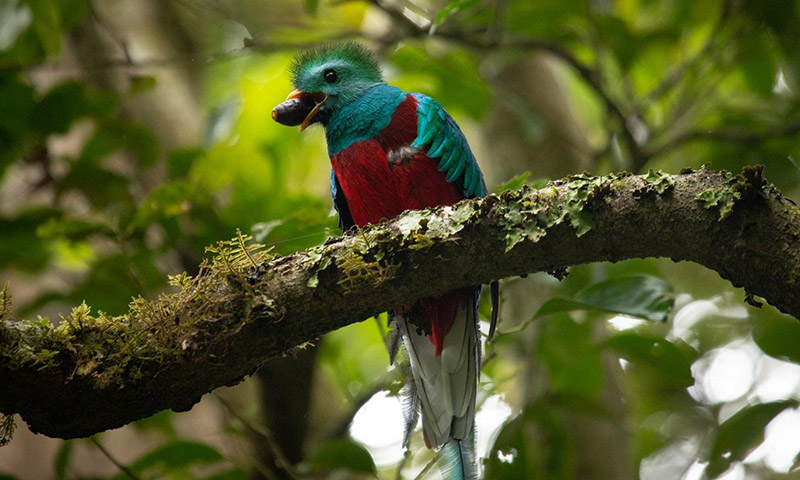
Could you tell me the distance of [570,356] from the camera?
12.2 ft

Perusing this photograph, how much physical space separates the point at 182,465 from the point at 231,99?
6.49ft

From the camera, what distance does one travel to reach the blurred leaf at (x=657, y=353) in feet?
10.9

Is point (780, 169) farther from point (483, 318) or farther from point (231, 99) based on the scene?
point (231, 99)

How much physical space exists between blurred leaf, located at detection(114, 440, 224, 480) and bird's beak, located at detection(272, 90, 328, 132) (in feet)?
5.11

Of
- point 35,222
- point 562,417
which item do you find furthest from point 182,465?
point 562,417

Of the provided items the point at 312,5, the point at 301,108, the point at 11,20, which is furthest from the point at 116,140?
the point at 312,5

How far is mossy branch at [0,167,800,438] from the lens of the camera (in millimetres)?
2047

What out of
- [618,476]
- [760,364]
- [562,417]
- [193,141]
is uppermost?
[193,141]

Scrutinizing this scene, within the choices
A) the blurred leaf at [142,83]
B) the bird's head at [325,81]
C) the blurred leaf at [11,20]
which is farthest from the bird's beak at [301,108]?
the blurred leaf at [11,20]

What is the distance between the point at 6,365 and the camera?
2.01 meters

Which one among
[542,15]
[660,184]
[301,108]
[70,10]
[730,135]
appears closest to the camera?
[660,184]

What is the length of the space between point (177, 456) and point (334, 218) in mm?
1294

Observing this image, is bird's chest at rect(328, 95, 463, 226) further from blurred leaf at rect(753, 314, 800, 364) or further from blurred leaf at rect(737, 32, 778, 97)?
blurred leaf at rect(737, 32, 778, 97)

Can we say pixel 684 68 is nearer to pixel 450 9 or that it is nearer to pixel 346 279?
pixel 450 9
